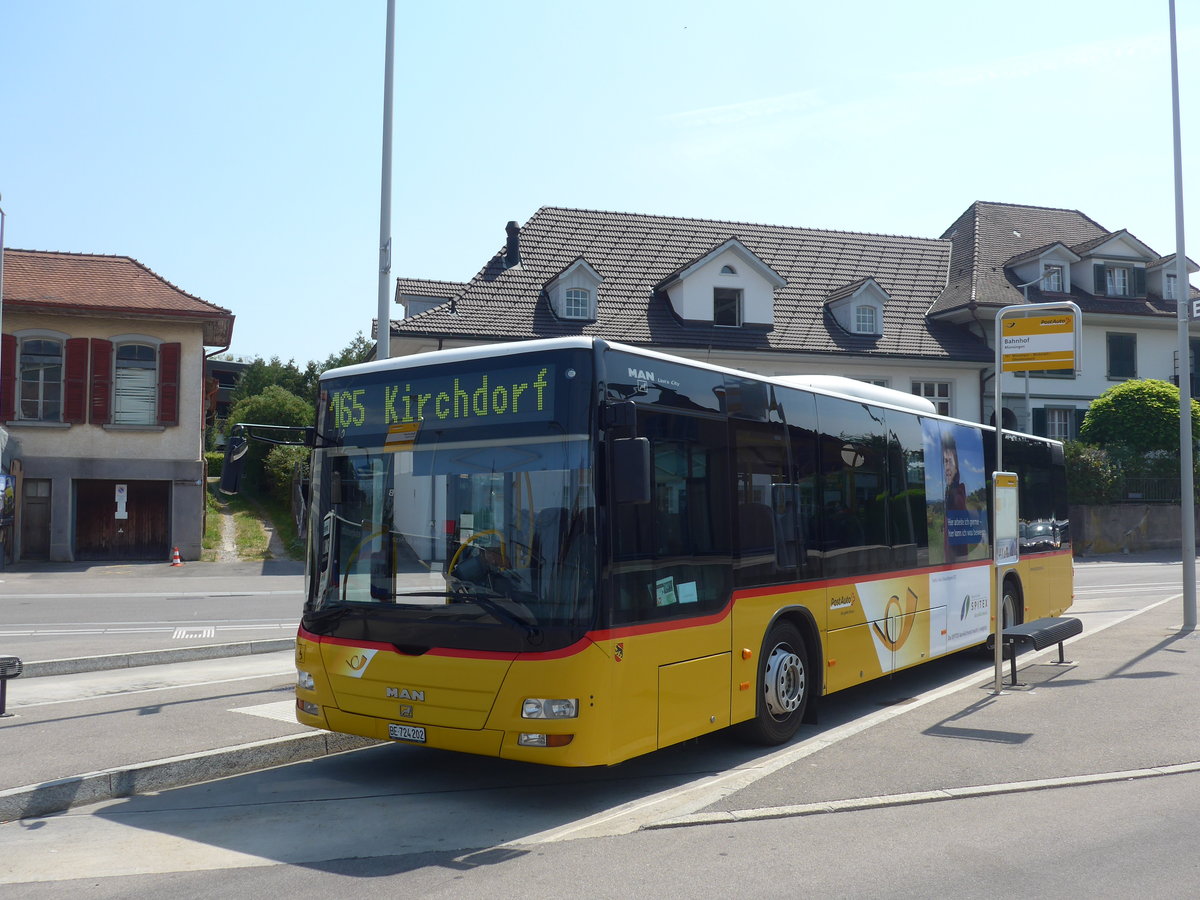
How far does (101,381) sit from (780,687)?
27616 millimetres

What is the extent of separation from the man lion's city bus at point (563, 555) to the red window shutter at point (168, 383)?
84.6 ft

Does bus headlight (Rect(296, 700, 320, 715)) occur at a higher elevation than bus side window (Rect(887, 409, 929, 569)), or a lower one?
lower

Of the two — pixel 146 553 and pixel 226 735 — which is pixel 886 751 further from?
pixel 146 553

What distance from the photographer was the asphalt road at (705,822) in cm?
543

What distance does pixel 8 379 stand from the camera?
30.4 m

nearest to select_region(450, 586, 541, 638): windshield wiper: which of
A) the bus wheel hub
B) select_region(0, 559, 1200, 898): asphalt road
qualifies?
select_region(0, 559, 1200, 898): asphalt road

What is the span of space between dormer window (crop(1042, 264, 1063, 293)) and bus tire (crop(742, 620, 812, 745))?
36.4 metres

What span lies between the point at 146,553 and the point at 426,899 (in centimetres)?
2932

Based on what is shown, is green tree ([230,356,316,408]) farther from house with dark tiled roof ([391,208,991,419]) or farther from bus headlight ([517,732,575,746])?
bus headlight ([517,732,575,746])

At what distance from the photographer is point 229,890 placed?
5.31 meters

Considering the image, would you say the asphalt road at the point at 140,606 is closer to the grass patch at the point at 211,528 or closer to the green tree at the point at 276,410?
the grass patch at the point at 211,528

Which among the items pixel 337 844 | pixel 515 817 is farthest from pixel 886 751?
pixel 337 844

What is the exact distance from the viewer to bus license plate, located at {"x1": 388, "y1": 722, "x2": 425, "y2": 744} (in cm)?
691

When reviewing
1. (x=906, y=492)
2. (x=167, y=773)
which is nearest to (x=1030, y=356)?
(x=906, y=492)
